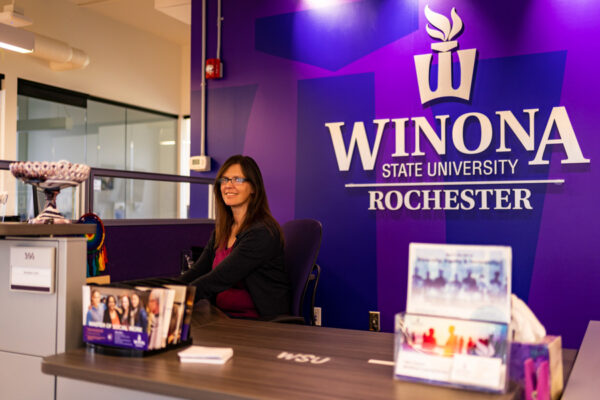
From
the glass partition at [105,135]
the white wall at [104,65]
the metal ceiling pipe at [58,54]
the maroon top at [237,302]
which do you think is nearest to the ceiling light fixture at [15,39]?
the metal ceiling pipe at [58,54]

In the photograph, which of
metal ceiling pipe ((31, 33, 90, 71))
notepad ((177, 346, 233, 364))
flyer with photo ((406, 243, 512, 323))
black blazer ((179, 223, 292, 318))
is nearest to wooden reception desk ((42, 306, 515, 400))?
notepad ((177, 346, 233, 364))

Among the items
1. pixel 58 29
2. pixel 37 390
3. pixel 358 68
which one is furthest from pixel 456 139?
pixel 58 29

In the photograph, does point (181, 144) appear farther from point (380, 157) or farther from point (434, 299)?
point (434, 299)

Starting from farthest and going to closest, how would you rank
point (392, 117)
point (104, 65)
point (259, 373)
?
1. point (104, 65)
2. point (392, 117)
3. point (259, 373)

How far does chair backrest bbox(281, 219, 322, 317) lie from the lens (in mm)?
2701

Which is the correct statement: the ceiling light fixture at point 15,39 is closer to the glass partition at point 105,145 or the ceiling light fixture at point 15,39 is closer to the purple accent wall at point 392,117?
the glass partition at point 105,145

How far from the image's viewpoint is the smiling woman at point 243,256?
249 centimetres

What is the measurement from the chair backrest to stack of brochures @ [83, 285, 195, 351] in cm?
127

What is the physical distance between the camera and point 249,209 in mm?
2756

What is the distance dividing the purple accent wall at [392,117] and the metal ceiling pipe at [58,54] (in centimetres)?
192

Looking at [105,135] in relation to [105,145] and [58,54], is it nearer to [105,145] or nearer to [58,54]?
[105,145]

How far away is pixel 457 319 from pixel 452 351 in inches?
2.5

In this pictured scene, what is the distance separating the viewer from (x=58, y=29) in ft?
20.5

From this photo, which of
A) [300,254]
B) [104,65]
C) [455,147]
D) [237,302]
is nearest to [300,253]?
[300,254]
